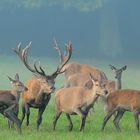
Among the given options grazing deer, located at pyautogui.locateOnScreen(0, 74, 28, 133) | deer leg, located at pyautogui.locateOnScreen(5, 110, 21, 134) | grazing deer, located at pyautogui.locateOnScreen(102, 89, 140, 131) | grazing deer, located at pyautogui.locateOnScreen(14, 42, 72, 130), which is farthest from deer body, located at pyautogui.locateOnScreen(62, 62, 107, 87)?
deer leg, located at pyautogui.locateOnScreen(5, 110, 21, 134)

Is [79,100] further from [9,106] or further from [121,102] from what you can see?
[9,106]

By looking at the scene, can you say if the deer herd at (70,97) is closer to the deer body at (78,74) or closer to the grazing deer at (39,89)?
the grazing deer at (39,89)

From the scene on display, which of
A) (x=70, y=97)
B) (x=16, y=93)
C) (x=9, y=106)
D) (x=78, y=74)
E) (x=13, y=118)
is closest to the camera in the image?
(x=13, y=118)

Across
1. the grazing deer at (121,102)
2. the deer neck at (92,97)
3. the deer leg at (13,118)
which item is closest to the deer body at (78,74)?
the grazing deer at (121,102)

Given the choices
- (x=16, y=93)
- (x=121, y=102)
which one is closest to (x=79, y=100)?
(x=121, y=102)

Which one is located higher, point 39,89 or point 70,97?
point 39,89

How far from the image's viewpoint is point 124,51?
7675cm

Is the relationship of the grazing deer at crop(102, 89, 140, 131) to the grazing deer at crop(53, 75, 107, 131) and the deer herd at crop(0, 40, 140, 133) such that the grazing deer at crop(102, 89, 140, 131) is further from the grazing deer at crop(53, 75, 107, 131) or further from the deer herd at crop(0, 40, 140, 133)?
the grazing deer at crop(53, 75, 107, 131)

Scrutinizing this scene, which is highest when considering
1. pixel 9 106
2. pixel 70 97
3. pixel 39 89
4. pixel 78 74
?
pixel 78 74

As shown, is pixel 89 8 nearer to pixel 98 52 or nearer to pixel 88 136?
pixel 98 52

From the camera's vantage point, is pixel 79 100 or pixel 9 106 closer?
pixel 9 106

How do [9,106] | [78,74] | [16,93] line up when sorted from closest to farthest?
[9,106] < [16,93] < [78,74]

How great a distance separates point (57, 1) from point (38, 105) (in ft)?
208

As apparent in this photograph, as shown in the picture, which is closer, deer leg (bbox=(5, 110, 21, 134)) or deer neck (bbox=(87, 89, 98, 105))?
deer leg (bbox=(5, 110, 21, 134))
